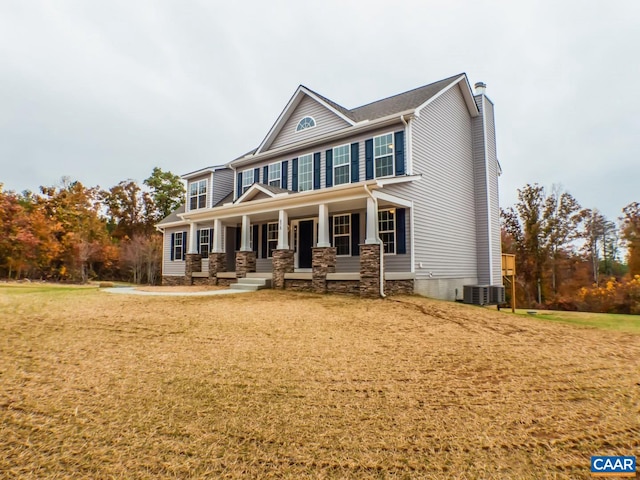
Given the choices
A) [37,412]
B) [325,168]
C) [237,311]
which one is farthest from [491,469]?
[325,168]

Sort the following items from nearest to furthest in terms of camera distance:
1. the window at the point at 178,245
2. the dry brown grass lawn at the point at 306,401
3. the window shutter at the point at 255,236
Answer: the dry brown grass lawn at the point at 306,401, the window shutter at the point at 255,236, the window at the point at 178,245

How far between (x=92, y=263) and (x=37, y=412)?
30537 millimetres

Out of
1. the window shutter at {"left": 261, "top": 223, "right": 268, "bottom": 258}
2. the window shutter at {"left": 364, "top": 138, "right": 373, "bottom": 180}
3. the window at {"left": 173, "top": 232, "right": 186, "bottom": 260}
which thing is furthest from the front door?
the window at {"left": 173, "top": 232, "right": 186, "bottom": 260}

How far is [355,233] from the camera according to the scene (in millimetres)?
12477

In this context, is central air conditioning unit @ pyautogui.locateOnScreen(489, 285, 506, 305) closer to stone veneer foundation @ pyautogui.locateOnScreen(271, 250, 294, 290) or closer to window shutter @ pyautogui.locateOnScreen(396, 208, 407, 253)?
window shutter @ pyautogui.locateOnScreen(396, 208, 407, 253)

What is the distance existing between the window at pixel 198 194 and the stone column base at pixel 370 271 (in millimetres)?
11598

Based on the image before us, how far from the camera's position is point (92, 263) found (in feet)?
92.7

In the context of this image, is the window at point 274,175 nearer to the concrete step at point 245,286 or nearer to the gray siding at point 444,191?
the concrete step at point 245,286

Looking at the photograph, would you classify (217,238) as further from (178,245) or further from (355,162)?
(355,162)

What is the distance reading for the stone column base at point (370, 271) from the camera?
31.6 feet

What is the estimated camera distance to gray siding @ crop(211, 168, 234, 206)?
18094 mm

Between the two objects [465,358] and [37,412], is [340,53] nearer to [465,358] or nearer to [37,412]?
[465,358]

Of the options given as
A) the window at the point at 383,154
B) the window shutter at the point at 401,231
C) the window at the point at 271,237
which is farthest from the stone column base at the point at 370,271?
the window at the point at 271,237

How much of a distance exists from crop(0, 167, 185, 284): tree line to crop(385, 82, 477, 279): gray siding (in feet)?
74.9
